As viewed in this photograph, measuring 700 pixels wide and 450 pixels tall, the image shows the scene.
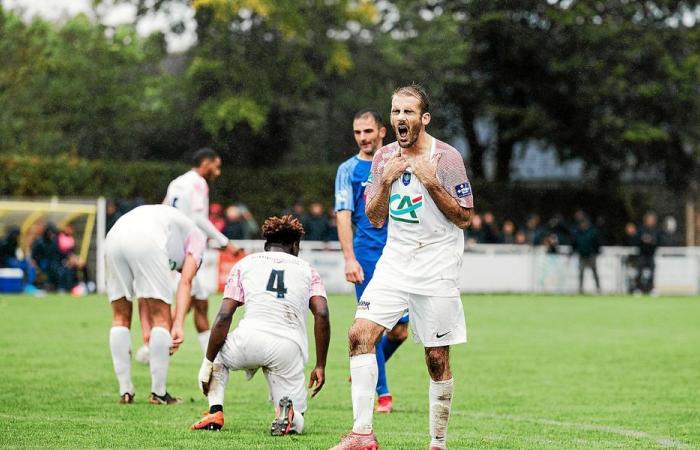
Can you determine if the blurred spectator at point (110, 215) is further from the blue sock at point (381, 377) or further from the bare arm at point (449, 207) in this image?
the bare arm at point (449, 207)

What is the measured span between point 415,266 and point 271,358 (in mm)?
1663

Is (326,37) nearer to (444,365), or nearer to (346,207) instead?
(346,207)

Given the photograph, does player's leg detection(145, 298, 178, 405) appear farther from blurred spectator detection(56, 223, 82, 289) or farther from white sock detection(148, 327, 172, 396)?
blurred spectator detection(56, 223, 82, 289)

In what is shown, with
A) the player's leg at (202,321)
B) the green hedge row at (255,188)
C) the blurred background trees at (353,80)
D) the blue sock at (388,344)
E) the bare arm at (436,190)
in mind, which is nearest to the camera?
the bare arm at (436,190)

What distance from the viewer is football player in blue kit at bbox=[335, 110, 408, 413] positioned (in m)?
10.4

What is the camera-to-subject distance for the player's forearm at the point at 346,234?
→ 1009 centimetres

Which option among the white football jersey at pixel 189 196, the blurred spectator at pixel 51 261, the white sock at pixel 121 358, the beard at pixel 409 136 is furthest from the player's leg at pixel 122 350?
the blurred spectator at pixel 51 261

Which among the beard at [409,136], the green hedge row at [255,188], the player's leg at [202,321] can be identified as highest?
the green hedge row at [255,188]

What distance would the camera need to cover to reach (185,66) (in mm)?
43156

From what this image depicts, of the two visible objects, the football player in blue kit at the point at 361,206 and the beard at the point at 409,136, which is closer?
the beard at the point at 409,136

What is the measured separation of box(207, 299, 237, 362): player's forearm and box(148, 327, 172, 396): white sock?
1831 millimetres

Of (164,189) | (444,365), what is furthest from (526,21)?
(444,365)

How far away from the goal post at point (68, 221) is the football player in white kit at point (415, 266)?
80.2 ft

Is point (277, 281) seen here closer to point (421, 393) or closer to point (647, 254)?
point (421, 393)
